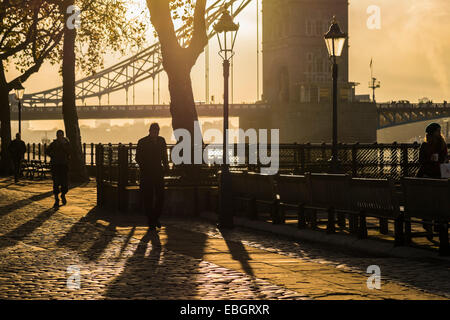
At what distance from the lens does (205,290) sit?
7434mm

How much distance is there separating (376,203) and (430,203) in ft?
3.36

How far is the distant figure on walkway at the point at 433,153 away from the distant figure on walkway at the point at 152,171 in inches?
151

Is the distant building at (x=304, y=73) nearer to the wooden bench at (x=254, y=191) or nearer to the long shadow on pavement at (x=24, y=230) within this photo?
the long shadow on pavement at (x=24, y=230)

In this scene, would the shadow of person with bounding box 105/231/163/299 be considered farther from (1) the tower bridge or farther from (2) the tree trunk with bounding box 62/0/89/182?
(1) the tower bridge

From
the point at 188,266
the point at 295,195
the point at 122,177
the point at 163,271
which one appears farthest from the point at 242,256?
the point at 122,177

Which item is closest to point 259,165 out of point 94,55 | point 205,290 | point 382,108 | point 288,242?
point 288,242

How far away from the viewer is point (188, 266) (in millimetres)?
8984

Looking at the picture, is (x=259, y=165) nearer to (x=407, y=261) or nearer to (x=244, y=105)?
(x=407, y=261)

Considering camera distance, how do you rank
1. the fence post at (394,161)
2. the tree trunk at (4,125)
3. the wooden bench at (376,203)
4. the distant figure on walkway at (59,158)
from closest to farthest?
the wooden bench at (376,203) < the distant figure on walkway at (59,158) < the fence post at (394,161) < the tree trunk at (4,125)

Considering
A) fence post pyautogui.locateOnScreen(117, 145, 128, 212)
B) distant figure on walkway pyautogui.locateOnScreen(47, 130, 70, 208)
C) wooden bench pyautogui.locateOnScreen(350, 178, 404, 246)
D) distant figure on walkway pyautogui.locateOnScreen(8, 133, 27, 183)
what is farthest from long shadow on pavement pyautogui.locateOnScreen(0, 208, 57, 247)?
distant figure on walkway pyautogui.locateOnScreen(8, 133, 27, 183)

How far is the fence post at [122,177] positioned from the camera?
53.8ft

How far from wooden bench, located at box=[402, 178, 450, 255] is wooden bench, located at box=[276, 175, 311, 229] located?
216cm

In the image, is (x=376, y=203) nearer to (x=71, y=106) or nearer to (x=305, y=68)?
(x=71, y=106)

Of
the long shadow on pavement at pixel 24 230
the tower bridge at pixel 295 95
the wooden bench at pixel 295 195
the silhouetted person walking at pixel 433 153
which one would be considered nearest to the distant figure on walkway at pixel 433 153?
the silhouetted person walking at pixel 433 153
